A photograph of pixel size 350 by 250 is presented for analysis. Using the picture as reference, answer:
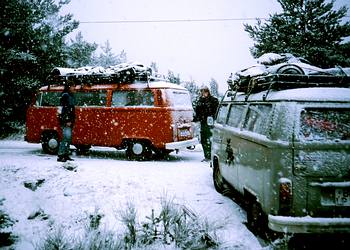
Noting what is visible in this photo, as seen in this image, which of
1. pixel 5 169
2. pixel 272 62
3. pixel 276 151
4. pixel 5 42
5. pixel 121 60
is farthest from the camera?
pixel 121 60

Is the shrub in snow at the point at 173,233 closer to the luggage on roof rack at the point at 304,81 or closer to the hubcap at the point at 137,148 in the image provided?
the luggage on roof rack at the point at 304,81

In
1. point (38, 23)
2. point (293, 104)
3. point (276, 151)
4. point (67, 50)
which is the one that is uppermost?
point (38, 23)

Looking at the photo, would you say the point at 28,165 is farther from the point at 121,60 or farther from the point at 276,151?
the point at 121,60

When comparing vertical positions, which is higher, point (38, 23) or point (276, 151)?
point (38, 23)

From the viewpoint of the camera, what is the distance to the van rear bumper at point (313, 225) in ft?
12.8

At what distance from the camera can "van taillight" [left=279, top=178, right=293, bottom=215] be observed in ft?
13.1

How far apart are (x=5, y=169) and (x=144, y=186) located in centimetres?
337

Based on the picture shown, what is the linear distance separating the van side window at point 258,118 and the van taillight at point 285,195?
71 cm

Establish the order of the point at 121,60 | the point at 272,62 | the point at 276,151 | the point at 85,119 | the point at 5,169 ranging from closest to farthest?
the point at 276,151
the point at 272,62
the point at 5,169
the point at 85,119
the point at 121,60

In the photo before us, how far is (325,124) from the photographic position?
415 cm

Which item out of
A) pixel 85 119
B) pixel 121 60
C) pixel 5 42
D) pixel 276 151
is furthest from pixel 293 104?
pixel 121 60

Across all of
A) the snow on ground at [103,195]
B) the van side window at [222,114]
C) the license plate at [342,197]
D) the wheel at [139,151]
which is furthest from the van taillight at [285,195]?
the wheel at [139,151]

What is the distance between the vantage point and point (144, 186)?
7.28 m

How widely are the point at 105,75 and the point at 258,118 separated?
6963 mm
